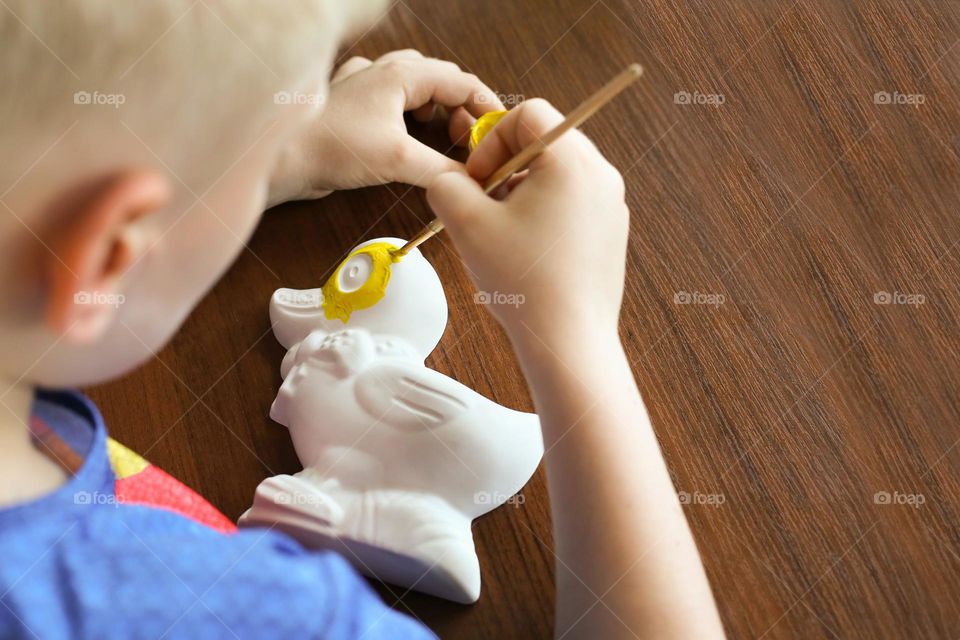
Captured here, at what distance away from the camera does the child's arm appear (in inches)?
23.1

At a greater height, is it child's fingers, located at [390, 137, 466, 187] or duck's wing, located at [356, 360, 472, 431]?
child's fingers, located at [390, 137, 466, 187]

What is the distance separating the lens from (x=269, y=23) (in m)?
0.38

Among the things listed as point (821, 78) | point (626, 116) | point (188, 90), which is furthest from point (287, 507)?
point (821, 78)

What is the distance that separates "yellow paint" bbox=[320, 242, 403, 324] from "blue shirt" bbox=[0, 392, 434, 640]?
27cm

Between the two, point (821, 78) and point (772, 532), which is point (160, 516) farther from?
point (821, 78)

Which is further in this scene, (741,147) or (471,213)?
(741,147)

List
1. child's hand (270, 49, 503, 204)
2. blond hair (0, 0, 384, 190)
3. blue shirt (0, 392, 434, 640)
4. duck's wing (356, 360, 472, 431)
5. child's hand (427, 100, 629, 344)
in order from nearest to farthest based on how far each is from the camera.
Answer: blond hair (0, 0, 384, 190) < blue shirt (0, 392, 434, 640) < child's hand (427, 100, 629, 344) < duck's wing (356, 360, 472, 431) < child's hand (270, 49, 503, 204)

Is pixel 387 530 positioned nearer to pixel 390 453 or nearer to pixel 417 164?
pixel 390 453

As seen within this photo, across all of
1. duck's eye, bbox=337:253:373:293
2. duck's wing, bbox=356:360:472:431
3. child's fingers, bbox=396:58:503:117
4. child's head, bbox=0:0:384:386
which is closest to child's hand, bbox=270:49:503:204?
child's fingers, bbox=396:58:503:117

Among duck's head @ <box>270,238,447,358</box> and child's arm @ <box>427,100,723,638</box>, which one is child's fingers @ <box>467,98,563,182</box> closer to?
child's arm @ <box>427,100,723,638</box>

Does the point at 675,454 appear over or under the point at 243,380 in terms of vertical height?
under

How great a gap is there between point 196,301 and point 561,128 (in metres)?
0.26

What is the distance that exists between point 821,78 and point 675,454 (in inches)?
16.8

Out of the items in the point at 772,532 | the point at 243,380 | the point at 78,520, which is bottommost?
the point at 772,532
